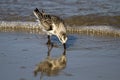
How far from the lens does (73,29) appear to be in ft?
40.6

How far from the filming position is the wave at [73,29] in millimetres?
11789

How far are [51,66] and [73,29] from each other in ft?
12.4

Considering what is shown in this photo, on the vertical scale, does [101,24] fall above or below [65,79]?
above

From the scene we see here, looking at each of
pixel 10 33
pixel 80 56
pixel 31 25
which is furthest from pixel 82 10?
pixel 80 56

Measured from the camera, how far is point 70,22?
44.1 feet

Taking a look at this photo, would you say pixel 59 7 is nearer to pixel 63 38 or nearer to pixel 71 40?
pixel 71 40

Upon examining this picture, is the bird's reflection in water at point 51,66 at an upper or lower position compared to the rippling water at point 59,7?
lower

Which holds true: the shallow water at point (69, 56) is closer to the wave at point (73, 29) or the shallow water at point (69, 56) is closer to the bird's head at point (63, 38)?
the bird's head at point (63, 38)

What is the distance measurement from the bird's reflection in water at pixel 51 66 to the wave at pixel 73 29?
2431 mm

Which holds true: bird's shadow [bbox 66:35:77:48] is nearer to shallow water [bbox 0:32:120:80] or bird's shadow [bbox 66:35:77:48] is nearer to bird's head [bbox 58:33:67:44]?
shallow water [bbox 0:32:120:80]

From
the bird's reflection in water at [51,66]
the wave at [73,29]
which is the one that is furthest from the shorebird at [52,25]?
the wave at [73,29]

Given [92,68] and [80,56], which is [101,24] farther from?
[92,68]

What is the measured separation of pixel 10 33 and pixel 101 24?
2.79 metres

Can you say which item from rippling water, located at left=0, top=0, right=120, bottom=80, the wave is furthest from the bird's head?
the wave
